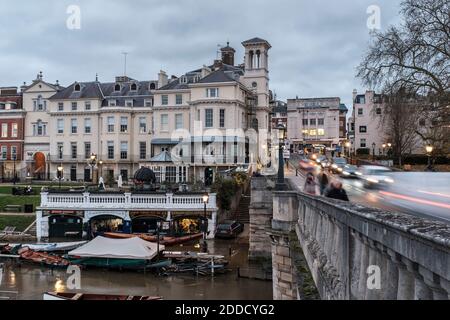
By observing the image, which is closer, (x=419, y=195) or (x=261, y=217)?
(x=419, y=195)

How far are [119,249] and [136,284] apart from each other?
3586mm

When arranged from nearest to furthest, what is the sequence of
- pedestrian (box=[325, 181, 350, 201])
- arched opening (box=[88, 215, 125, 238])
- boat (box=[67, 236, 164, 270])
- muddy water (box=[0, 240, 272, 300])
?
1. pedestrian (box=[325, 181, 350, 201])
2. muddy water (box=[0, 240, 272, 300])
3. boat (box=[67, 236, 164, 270])
4. arched opening (box=[88, 215, 125, 238])

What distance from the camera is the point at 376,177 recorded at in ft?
47.5

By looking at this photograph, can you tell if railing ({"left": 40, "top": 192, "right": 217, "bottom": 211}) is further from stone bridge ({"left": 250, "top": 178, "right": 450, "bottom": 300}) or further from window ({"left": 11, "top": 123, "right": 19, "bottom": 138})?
window ({"left": 11, "top": 123, "right": 19, "bottom": 138})

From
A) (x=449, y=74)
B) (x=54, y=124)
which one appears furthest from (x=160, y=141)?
(x=449, y=74)

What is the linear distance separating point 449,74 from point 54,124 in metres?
50.8

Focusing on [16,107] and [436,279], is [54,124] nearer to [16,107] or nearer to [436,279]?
[16,107]

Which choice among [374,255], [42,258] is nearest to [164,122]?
[42,258]

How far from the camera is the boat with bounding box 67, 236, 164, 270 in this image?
85.5 ft

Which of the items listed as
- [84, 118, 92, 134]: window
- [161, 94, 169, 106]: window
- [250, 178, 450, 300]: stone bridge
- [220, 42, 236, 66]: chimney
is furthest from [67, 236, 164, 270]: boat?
[220, 42, 236, 66]: chimney

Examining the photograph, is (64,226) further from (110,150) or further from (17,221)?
(110,150)

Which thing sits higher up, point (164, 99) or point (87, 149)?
point (164, 99)

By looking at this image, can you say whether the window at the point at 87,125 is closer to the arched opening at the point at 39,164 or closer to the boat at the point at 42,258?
the arched opening at the point at 39,164

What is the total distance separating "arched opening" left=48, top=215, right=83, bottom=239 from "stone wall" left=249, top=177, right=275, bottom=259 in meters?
16.4
